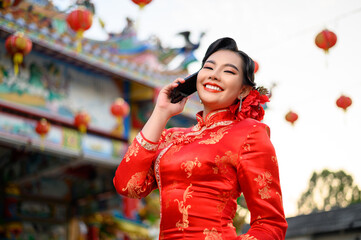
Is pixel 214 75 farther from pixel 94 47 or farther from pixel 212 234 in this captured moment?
pixel 94 47

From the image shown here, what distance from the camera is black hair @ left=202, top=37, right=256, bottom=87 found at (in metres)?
1.95

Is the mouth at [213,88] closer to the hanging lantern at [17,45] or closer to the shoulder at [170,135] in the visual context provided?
the shoulder at [170,135]

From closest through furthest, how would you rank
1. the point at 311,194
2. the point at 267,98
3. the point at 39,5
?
the point at 267,98 < the point at 39,5 < the point at 311,194

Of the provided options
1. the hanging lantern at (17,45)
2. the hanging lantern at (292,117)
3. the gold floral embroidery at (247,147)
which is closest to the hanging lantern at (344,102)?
the hanging lantern at (292,117)

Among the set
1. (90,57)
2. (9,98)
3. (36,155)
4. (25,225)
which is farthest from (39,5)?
(25,225)

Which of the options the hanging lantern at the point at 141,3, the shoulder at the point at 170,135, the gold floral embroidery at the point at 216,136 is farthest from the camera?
the hanging lantern at the point at 141,3

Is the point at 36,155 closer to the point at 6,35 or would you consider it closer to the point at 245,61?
the point at 6,35

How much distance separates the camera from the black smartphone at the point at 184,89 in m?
1.99

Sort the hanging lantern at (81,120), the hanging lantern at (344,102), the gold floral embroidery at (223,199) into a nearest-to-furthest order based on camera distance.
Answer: the gold floral embroidery at (223,199)
the hanging lantern at (344,102)
the hanging lantern at (81,120)

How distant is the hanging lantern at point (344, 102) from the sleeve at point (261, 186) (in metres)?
3.84

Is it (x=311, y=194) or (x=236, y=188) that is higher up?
(x=311, y=194)

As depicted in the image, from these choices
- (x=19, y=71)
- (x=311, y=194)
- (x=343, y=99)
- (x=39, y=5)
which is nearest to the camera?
(x=343, y=99)

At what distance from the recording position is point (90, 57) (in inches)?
333

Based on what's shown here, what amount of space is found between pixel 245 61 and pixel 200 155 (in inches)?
18.6
